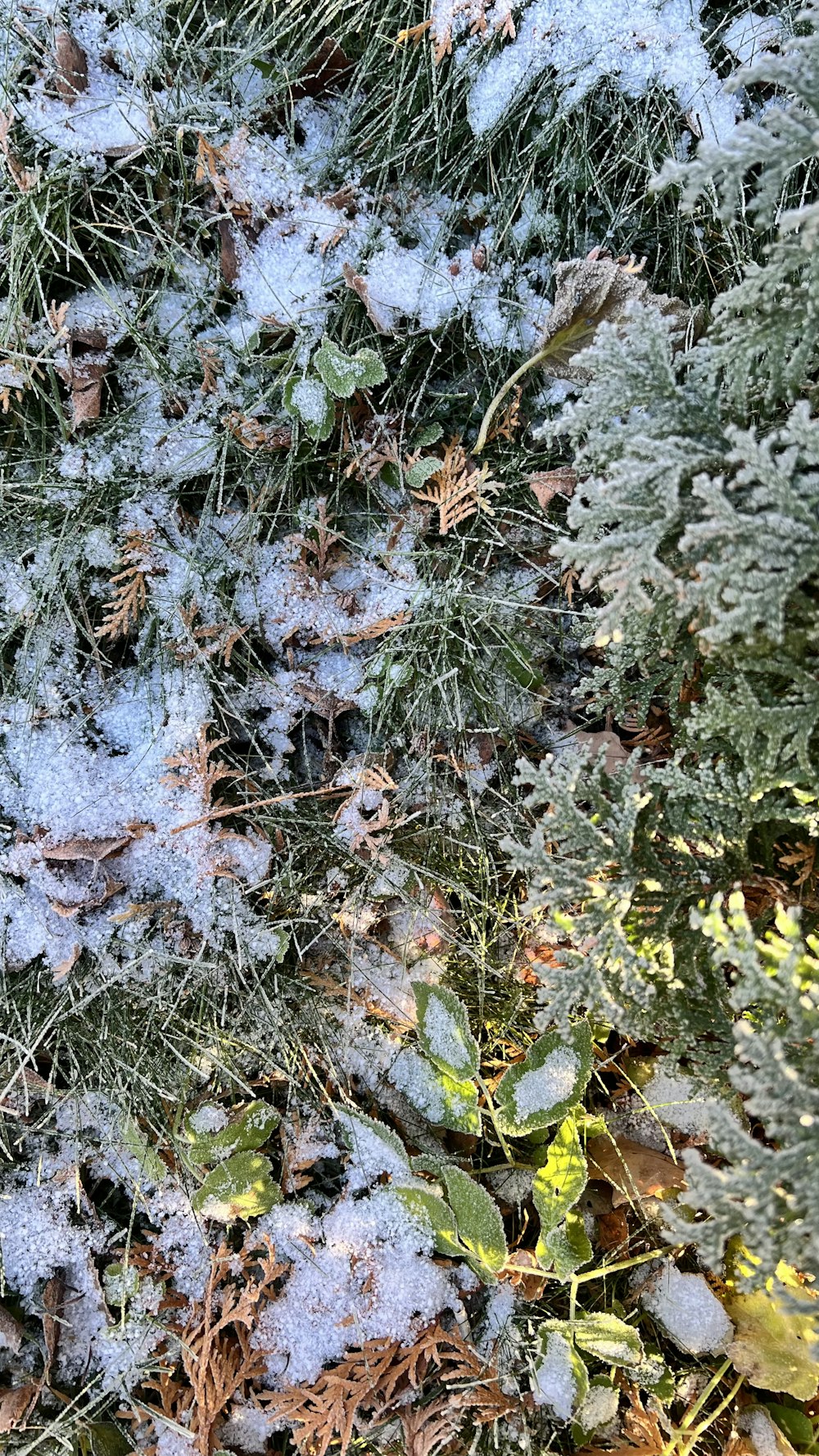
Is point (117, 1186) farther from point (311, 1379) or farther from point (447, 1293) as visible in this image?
point (447, 1293)

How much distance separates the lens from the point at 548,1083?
1.92 m

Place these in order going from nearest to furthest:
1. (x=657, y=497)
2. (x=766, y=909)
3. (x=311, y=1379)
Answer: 1. (x=657, y=497)
2. (x=766, y=909)
3. (x=311, y=1379)

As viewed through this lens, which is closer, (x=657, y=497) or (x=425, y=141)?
(x=657, y=497)

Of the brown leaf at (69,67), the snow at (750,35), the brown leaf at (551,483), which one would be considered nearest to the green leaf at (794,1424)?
the brown leaf at (551,483)

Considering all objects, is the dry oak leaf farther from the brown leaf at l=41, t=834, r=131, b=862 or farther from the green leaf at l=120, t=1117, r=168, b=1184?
the brown leaf at l=41, t=834, r=131, b=862

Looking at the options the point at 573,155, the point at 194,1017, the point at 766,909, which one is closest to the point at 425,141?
the point at 573,155

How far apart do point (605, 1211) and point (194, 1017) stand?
101 cm

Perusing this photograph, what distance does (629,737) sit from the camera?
2.12 meters

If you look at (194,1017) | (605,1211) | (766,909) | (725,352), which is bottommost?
(194,1017)

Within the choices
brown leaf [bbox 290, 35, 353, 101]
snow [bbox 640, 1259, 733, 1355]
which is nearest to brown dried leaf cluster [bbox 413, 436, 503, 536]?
brown leaf [bbox 290, 35, 353, 101]

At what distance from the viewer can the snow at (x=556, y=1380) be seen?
Result: 6.18ft

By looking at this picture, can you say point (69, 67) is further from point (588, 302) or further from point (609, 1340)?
point (609, 1340)

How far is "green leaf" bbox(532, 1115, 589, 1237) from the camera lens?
1.90 metres

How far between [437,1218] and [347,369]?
1787 millimetres
